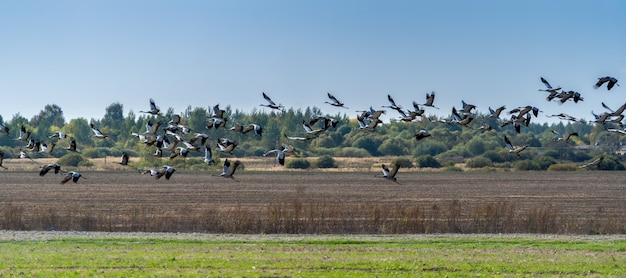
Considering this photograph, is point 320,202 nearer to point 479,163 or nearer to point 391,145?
point 479,163

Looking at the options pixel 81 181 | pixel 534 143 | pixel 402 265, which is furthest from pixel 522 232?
pixel 534 143

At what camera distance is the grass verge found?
97.3ft

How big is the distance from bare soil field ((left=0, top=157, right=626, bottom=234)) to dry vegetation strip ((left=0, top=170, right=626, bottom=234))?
2.9 inches

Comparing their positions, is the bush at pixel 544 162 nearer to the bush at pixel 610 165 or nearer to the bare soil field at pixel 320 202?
the bush at pixel 610 165

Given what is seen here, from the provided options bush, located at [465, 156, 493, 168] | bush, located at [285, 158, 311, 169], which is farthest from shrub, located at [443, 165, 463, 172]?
bush, located at [285, 158, 311, 169]

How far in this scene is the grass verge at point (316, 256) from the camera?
29.7 m

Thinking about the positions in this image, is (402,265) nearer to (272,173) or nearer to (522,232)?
(522,232)

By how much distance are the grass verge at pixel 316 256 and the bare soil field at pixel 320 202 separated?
154 inches

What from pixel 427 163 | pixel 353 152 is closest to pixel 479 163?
pixel 427 163

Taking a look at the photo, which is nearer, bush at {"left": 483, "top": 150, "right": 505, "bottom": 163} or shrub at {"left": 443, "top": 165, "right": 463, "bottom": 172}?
shrub at {"left": 443, "top": 165, "right": 463, "bottom": 172}

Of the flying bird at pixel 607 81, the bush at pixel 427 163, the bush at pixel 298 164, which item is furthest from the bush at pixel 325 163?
the flying bird at pixel 607 81

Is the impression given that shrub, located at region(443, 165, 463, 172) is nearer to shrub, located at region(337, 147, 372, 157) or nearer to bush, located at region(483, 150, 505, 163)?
bush, located at region(483, 150, 505, 163)

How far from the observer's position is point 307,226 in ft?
155

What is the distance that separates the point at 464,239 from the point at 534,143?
117548mm
